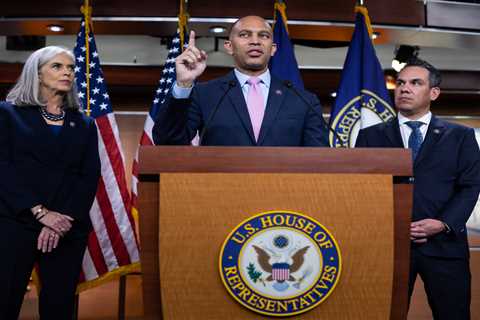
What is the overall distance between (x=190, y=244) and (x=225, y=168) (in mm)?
198

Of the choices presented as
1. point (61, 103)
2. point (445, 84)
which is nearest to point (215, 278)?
point (61, 103)

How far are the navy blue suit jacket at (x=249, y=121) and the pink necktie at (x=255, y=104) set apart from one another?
0.18 ft

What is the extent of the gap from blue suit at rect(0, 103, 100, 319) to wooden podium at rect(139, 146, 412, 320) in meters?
1.07

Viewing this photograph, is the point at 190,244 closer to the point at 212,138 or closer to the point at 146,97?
the point at 212,138

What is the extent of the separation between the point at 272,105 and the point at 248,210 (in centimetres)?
67

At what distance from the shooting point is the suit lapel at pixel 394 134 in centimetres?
250

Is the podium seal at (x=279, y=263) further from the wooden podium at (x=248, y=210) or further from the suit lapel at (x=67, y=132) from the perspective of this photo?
the suit lapel at (x=67, y=132)

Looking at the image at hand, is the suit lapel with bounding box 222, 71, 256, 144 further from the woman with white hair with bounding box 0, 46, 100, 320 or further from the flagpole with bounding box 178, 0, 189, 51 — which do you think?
the flagpole with bounding box 178, 0, 189, 51

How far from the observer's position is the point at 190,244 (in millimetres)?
1362

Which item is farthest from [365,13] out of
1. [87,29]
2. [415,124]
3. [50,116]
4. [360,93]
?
[50,116]

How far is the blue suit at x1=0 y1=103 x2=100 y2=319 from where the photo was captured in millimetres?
2291

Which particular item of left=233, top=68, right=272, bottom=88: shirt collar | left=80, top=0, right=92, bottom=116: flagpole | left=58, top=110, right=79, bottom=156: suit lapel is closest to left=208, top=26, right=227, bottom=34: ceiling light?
left=80, top=0, right=92, bottom=116: flagpole

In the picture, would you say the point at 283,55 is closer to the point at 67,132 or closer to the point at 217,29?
the point at 217,29

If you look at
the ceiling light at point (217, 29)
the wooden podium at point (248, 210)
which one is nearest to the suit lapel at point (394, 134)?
the wooden podium at point (248, 210)
